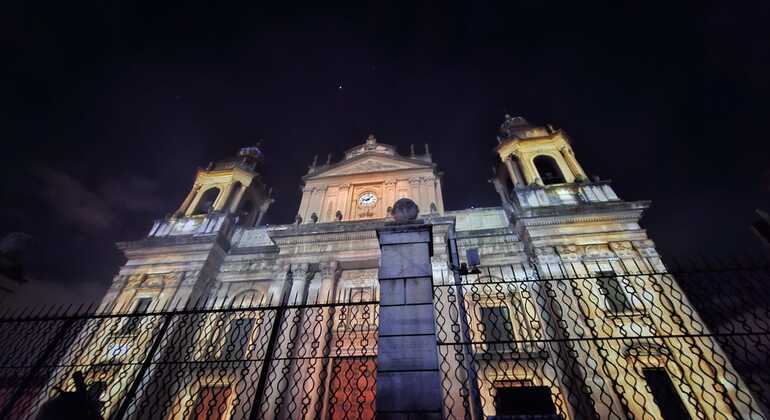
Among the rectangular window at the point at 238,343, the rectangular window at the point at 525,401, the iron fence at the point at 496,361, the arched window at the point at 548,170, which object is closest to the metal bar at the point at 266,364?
the iron fence at the point at 496,361

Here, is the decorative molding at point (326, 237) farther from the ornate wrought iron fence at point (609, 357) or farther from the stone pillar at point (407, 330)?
the stone pillar at point (407, 330)

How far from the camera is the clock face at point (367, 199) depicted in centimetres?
1781

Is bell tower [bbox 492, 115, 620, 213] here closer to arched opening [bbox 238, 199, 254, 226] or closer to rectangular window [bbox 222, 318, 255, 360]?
rectangular window [bbox 222, 318, 255, 360]

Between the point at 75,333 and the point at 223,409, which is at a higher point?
the point at 75,333

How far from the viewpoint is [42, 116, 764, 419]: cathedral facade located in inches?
389

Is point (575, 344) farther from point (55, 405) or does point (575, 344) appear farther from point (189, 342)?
point (189, 342)

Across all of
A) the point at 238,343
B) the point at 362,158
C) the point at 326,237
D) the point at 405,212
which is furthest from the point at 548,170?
the point at 238,343

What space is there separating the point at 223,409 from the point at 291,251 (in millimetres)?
6312

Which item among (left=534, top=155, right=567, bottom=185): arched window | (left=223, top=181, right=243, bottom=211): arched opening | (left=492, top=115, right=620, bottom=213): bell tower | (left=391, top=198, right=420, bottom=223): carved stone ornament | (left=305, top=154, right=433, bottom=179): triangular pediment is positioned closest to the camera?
(left=391, top=198, right=420, bottom=223): carved stone ornament

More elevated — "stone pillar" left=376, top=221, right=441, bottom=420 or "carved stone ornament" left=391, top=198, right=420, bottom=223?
"carved stone ornament" left=391, top=198, right=420, bottom=223

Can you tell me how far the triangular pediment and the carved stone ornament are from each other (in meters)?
13.1

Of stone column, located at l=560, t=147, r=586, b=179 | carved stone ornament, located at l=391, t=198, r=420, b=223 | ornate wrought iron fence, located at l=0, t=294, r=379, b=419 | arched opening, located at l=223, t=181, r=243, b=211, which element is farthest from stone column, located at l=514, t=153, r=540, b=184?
arched opening, located at l=223, t=181, r=243, b=211

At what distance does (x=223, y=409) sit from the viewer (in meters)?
11.2

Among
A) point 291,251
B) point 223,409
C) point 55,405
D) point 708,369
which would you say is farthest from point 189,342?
point 708,369
